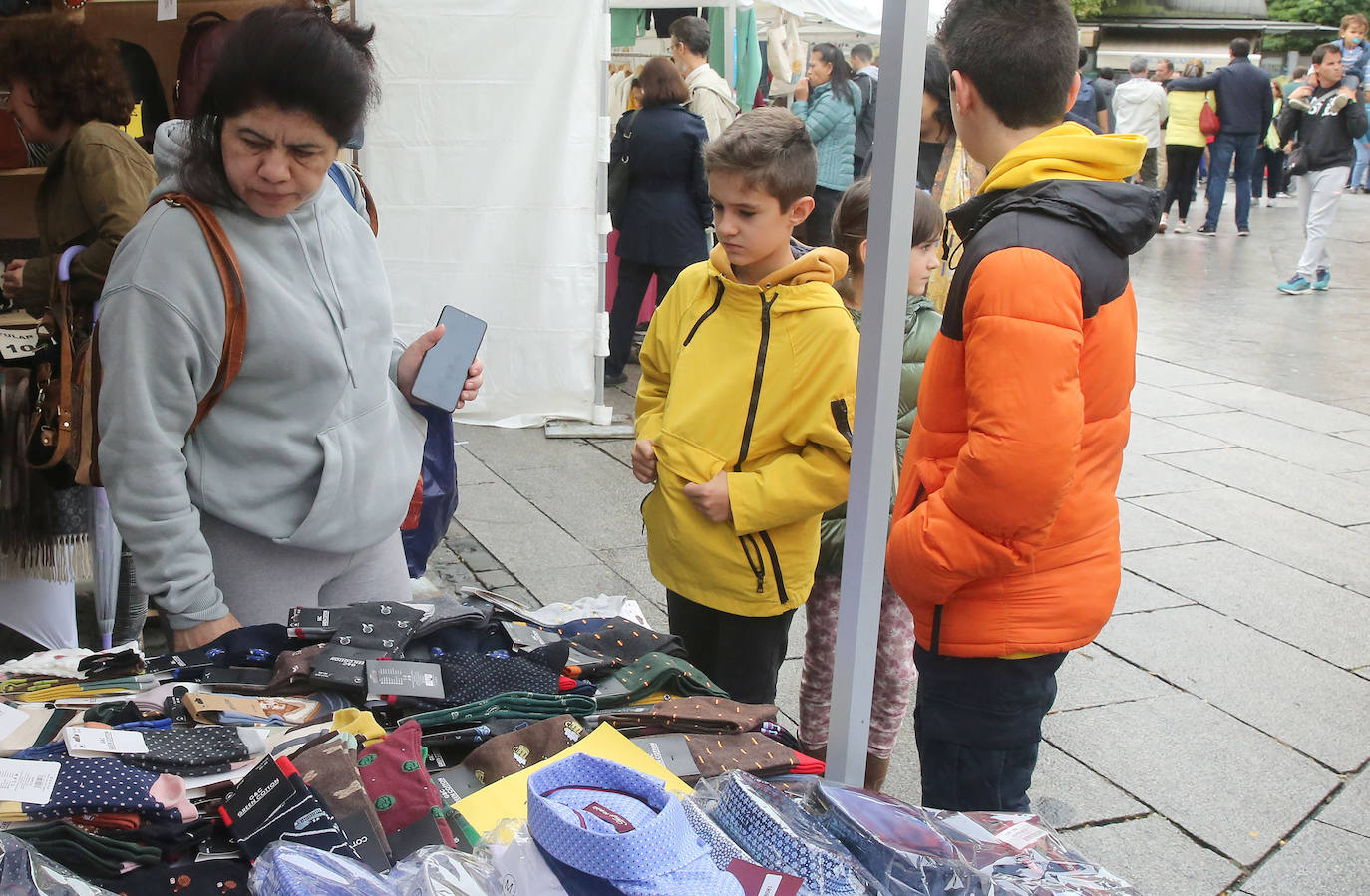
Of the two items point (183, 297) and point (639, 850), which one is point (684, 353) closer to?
point (183, 297)

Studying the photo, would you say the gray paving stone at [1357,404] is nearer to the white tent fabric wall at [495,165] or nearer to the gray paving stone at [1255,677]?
the gray paving stone at [1255,677]

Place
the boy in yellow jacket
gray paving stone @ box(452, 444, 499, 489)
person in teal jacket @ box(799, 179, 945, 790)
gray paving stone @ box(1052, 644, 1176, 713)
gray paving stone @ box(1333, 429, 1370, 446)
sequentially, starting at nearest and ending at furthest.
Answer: the boy in yellow jacket
person in teal jacket @ box(799, 179, 945, 790)
gray paving stone @ box(1052, 644, 1176, 713)
gray paving stone @ box(452, 444, 499, 489)
gray paving stone @ box(1333, 429, 1370, 446)

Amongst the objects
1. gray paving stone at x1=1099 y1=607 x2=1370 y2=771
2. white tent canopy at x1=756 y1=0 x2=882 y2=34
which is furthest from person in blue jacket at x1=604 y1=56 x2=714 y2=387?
gray paving stone at x1=1099 y1=607 x2=1370 y2=771

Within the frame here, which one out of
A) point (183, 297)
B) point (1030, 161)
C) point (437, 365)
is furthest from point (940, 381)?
point (183, 297)

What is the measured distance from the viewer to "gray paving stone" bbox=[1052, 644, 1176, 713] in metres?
3.80

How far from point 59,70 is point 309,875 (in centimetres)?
315

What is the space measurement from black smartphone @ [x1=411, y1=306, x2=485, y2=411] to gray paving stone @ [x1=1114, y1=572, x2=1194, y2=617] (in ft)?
9.81

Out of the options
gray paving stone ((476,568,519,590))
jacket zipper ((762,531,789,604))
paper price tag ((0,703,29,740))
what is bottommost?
gray paving stone ((476,568,519,590))

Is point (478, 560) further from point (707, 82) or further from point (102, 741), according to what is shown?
point (707, 82)

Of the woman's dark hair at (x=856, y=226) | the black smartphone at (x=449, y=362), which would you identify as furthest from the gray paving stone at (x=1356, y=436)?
the black smartphone at (x=449, y=362)

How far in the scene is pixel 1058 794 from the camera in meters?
3.25

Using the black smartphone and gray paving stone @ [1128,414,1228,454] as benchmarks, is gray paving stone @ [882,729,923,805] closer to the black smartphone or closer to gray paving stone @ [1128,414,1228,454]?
the black smartphone

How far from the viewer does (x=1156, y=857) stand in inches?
117

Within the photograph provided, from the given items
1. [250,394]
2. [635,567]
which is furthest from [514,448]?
[250,394]
